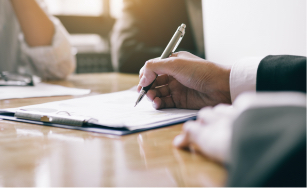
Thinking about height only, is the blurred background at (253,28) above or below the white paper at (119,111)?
above

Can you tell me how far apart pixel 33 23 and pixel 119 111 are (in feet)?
3.42

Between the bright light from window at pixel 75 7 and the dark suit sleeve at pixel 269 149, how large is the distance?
305 centimetres

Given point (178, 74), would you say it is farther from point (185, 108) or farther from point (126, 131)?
point (126, 131)

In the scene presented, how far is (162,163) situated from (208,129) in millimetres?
63

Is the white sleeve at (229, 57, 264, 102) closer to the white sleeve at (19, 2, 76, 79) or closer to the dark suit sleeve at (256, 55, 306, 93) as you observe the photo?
the dark suit sleeve at (256, 55, 306, 93)

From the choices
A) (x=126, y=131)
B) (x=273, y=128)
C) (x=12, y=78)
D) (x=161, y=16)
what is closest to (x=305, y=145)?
(x=273, y=128)

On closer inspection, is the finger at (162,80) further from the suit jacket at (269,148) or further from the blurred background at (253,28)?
the suit jacket at (269,148)

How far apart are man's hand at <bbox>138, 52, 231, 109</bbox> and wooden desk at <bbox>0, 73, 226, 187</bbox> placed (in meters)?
0.18

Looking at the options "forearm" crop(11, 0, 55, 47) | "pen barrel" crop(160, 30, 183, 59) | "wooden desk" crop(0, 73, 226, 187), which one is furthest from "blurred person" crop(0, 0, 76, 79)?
"wooden desk" crop(0, 73, 226, 187)

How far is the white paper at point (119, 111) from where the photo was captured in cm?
48

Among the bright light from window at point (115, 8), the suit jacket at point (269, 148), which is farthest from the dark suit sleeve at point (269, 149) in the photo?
the bright light from window at point (115, 8)

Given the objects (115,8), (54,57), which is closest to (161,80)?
(54,57)

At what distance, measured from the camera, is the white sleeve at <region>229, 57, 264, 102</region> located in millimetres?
556

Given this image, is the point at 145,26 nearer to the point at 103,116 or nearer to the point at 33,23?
the point at 33,23
